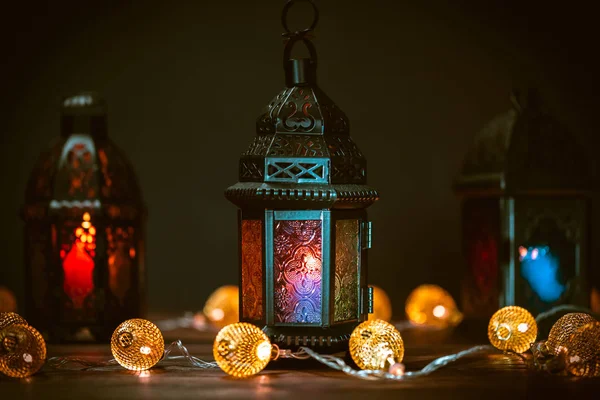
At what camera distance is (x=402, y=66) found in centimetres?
291

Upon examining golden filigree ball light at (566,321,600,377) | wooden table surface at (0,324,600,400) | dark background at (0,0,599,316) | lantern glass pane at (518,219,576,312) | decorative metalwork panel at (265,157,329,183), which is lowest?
wooden table surface at (0,324,600,400)

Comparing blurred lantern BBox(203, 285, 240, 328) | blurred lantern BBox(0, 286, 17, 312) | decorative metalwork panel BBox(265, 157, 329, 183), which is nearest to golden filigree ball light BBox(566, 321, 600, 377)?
decorative metalwork panel BBox(265, 157, 329, 183)

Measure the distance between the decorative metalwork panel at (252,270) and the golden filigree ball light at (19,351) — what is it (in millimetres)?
465

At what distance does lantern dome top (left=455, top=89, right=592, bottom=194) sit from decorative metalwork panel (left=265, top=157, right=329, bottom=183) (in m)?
0.64

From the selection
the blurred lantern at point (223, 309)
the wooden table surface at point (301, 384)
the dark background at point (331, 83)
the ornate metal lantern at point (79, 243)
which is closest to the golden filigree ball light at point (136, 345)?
the wooden table surface at point (301, 384)

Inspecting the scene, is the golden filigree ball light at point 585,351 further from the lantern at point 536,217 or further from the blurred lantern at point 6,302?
the blurred lantern at point 6,302

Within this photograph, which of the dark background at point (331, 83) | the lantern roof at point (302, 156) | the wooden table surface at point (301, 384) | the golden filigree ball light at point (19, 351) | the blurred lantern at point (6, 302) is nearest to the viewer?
the wooden table surface at point (301, 384)

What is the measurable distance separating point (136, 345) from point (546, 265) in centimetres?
114

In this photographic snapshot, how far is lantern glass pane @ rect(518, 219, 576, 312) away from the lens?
2262 millimetres

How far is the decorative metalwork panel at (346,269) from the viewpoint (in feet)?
6.21

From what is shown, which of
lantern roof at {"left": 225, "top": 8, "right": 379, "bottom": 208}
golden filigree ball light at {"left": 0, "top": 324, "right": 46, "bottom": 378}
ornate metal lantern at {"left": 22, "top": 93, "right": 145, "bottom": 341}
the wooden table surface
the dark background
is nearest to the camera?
the wooden table surface

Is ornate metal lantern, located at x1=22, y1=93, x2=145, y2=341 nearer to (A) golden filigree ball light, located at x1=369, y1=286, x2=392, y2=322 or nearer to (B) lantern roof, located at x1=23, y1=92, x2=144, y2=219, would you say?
(B) lantern roof, located at x1=23, y1=92, x2=144, y2=219

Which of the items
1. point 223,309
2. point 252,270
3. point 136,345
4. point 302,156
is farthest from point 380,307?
point 136,345

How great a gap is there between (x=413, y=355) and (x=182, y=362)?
57 cm
